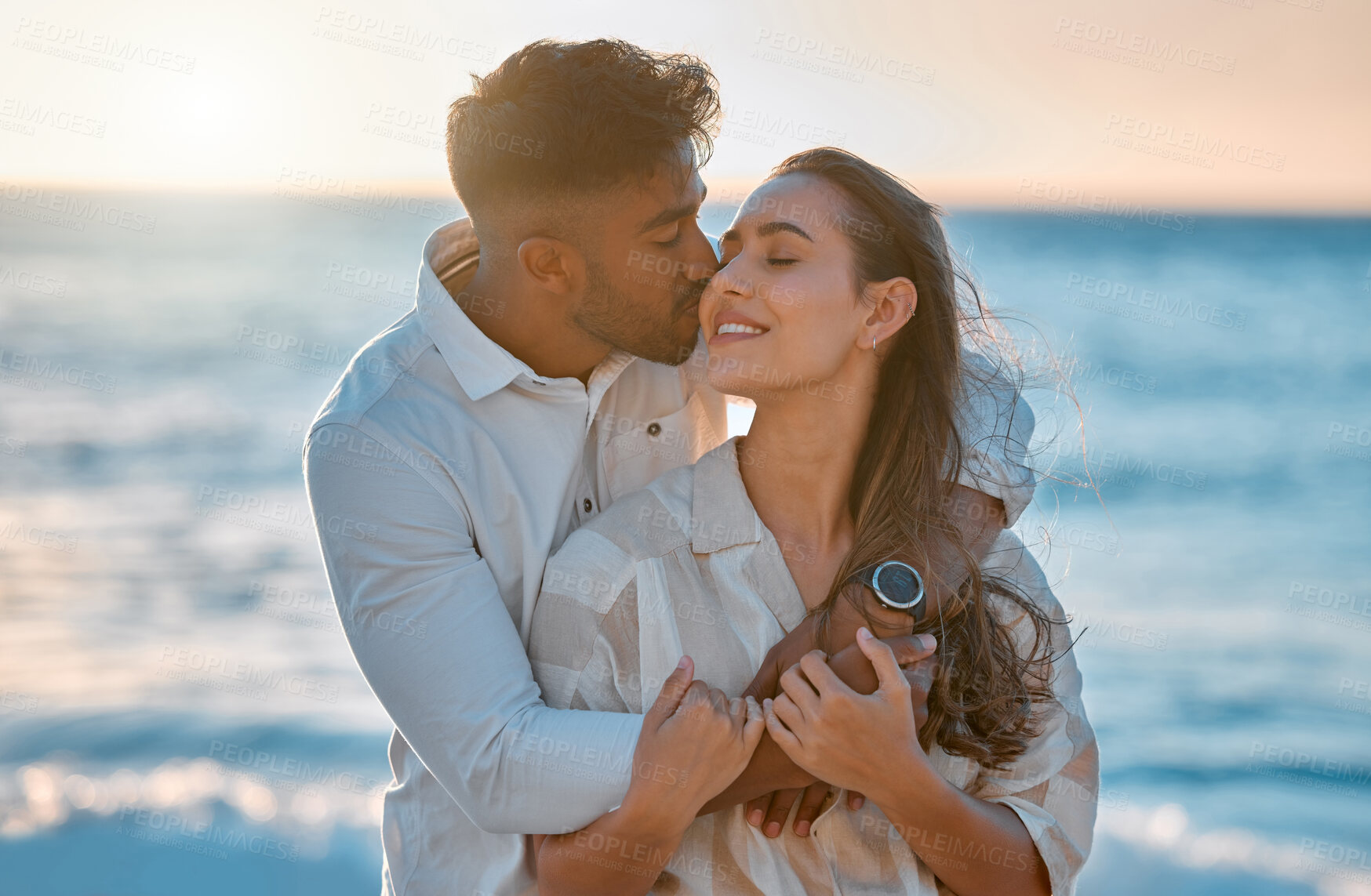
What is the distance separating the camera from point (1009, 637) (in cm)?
250

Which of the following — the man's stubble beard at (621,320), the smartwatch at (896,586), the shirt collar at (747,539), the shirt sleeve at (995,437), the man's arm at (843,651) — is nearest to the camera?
the man's arm at (843,651)

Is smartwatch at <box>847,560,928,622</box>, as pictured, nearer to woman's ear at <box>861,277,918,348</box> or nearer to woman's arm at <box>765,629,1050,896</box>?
woman's arm at <box>765,629,1050,896</box>

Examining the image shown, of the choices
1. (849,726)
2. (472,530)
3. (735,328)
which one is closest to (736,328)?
(735,328)

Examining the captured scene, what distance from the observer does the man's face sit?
2.90 meters

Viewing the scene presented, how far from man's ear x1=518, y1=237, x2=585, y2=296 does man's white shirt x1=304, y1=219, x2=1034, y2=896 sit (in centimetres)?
15

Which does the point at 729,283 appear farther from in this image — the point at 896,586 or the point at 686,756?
the point at 686,756

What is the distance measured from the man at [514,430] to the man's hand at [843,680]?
0.02 metres

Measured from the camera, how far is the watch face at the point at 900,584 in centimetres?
238

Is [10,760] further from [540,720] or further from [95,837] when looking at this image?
[540,720]

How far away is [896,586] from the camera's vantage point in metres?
2.39

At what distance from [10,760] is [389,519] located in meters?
5.83

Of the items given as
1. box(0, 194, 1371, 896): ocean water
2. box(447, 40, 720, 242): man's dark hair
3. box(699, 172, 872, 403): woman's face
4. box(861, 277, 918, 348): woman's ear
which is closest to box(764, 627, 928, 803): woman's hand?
box(699, 172, 872, 403): woman's face

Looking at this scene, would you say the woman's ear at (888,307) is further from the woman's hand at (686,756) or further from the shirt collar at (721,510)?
the woman's hand at (686,756)

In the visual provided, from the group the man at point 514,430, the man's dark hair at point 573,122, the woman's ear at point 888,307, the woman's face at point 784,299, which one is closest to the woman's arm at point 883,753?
the man at point 514,430
